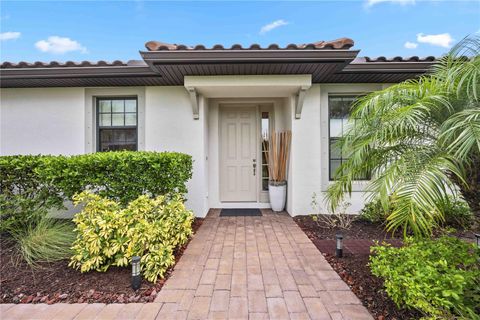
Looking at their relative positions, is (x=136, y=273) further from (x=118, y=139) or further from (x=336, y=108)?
(x=336, y=108)

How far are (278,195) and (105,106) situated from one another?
14.0ft

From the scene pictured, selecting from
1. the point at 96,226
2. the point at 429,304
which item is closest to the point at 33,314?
the point at 96,226

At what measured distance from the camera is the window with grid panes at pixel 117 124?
5.02m

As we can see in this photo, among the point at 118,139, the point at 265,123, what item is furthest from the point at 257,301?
the point at 118,139

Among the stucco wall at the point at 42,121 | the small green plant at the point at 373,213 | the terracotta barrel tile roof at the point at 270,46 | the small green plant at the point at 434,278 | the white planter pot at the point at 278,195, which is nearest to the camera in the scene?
the small green plant at the point at 434,278

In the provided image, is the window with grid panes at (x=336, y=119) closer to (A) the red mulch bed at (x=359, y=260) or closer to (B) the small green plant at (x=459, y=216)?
(A) the red mulch bed at (x=359, y=260)

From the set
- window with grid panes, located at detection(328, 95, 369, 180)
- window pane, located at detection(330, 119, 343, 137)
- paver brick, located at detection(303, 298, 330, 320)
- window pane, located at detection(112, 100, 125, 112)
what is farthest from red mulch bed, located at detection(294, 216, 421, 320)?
window pane, located at detection(112, 100, 125, 112)

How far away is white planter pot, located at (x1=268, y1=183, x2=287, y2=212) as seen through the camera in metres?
5.23

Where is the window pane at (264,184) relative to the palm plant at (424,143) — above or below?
below

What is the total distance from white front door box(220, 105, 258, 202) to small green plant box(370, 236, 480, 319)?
12.0ft

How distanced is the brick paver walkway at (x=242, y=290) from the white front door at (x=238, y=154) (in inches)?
88.5

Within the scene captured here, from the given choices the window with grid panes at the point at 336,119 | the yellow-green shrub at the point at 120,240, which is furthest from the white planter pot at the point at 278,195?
the yellow-green shrub at the point at 120,240

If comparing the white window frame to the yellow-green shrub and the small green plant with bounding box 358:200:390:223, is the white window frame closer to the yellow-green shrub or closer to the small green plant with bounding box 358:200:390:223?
the yellow-green shrub

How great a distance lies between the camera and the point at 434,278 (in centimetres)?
168
